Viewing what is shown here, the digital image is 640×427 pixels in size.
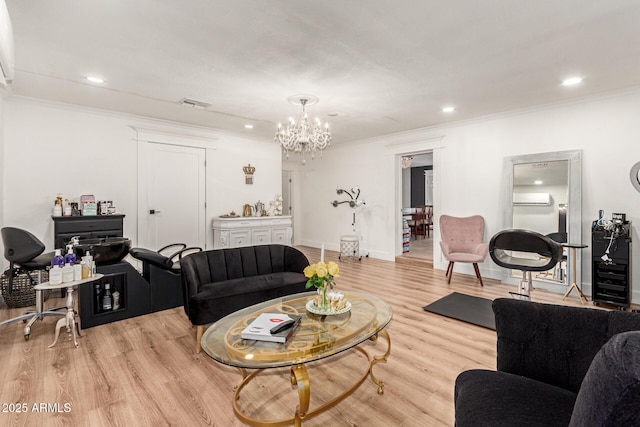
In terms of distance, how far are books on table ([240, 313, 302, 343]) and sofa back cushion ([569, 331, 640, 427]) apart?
1.34m

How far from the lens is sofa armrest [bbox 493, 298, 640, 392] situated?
4.30 ft

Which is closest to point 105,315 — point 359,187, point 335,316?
point 335,316

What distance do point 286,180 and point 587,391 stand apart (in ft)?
26.8

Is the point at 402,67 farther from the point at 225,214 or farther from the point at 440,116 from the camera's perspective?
the point at 225,214

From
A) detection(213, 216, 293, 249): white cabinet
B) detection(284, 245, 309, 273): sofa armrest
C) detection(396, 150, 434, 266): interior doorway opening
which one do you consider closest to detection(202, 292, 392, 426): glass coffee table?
detection(284, 245, 309, 273): sofa armrest

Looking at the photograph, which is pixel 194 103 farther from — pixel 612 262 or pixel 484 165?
pixel 612 262

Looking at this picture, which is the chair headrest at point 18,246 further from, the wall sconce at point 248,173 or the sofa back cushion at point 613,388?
the sofa back cushion at point 613,388

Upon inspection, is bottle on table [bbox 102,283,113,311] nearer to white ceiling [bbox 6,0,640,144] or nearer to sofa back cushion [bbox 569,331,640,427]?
white ceiling [bbox 6,0,640,144]

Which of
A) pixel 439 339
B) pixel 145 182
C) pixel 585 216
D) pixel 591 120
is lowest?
pixel 439 339

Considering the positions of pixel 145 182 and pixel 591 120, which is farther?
pixel 145 182

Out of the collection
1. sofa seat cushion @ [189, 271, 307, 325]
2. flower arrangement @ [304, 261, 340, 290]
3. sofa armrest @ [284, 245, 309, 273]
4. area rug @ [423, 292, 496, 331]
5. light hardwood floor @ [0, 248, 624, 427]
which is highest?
flower arrangement @ [304, 261, 340, 290]

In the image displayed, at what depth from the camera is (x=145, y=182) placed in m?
5.11

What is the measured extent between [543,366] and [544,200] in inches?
154

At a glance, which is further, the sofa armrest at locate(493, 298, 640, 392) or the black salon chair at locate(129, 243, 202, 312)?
the black salon chair at locate(129, 243, 202, 312)
